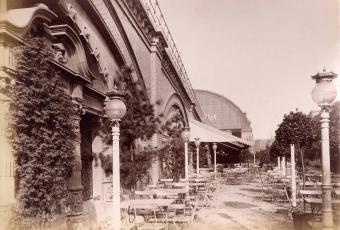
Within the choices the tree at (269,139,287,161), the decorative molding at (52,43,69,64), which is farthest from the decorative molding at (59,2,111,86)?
the tree at (269,139,287,161)

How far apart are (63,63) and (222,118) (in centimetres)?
5001

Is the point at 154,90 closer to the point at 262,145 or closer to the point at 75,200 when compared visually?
the point at 75,200

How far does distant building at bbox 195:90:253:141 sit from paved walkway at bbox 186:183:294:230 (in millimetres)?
43126

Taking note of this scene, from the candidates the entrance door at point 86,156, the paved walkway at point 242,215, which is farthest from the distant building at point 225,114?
the entrance door at point 86,156

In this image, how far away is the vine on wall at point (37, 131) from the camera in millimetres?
4516

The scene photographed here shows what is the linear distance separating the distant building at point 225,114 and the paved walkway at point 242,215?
1698 inches

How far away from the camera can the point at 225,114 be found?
5641 cm

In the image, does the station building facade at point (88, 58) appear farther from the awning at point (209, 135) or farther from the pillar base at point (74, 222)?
the awning at point (209, 135)

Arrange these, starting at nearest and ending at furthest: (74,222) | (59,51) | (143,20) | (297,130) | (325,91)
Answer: (325,91), (74,222), (59,51), (297,130), (143,20)

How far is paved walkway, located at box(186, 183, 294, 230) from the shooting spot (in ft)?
28.1

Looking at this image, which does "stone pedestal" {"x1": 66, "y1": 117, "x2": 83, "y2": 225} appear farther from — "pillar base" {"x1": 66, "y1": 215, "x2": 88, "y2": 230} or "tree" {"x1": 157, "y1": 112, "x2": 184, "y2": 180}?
"tree" {"x1": 157, "y1": 112, "x2": 184, "y2": 180}

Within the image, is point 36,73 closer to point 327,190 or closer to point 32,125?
point 32,125

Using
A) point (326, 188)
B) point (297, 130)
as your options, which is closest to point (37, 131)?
point (326, 188)

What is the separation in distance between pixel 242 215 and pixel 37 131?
21.6 feet
